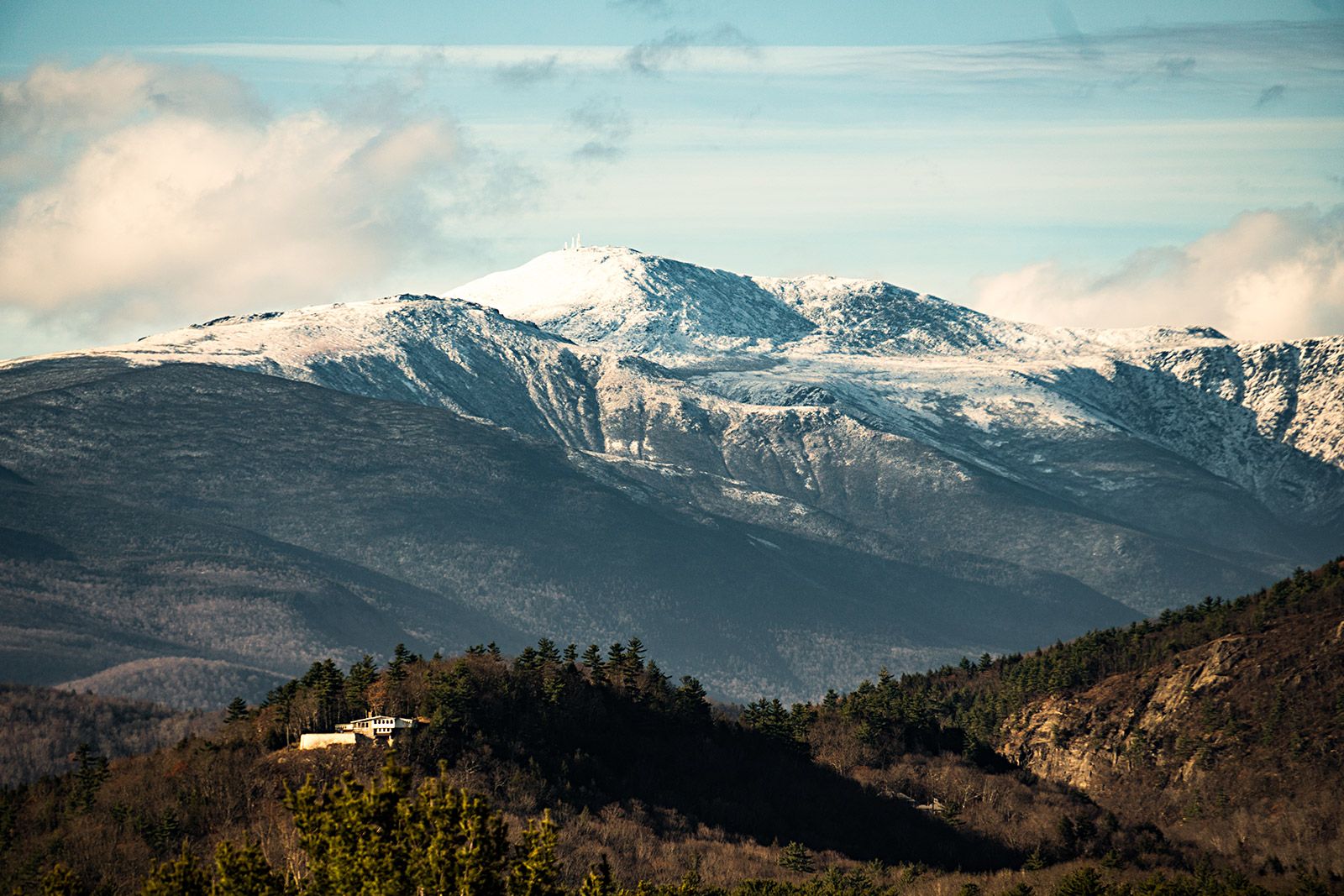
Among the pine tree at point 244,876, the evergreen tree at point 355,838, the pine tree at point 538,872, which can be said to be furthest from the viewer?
the pine tree at point 244,876

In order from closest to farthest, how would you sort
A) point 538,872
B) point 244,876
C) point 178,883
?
point 538,872, point 244,876, point 178,883

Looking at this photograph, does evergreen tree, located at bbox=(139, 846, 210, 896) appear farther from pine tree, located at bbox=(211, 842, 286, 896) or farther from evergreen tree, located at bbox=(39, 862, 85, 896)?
evergreen tree, located at bbox=(39, 862, 85, 896)

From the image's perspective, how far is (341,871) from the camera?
121 meters

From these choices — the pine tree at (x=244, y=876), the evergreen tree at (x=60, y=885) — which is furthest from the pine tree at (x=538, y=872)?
the evergreen tree at (x=60, y=885)

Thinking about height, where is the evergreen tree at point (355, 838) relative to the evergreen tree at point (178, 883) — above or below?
above

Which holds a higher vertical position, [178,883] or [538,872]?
[538,872]

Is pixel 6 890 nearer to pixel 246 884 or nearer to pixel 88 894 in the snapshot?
pixel 88 894

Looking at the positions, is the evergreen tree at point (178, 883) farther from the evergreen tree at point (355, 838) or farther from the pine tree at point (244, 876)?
the evergreen tree at point (355, 838)

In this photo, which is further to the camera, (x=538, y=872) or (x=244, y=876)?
(x=244, y=876)

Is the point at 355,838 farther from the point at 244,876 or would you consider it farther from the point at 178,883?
the point at 178,883

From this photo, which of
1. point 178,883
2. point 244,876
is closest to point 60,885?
point 178,883

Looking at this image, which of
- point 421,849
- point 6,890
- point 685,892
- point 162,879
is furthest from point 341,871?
point 6,890

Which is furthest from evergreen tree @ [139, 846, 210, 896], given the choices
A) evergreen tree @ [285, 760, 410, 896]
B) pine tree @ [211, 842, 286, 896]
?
Answer: evergreen tree @ [285, 760, 410, 896]

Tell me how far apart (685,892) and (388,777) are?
128ft
